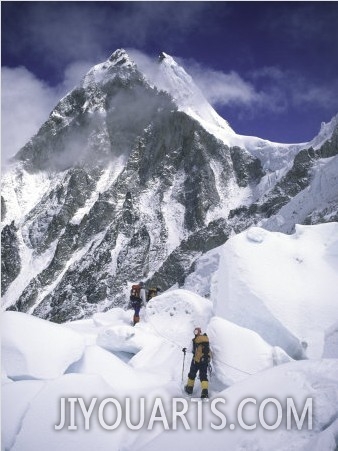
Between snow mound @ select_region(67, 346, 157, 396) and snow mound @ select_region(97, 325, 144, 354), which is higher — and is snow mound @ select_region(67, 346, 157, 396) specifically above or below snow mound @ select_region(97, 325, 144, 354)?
below

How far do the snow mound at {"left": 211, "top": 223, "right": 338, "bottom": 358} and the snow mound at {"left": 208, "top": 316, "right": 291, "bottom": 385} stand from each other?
152cm

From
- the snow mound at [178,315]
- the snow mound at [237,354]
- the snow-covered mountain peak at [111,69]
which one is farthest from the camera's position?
the snow-covered mountain peak at [111,69]

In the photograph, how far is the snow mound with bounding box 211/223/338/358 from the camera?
11891 mm

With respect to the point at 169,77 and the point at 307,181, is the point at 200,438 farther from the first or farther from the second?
the point at 169,77

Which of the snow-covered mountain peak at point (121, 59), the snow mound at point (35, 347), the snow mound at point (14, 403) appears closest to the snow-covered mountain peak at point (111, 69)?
the snow-covered mountain peak at point (121, 59)

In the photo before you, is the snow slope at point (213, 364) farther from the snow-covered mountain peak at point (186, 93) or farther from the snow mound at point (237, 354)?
the snow-covered mountain peak at point (186, 93)

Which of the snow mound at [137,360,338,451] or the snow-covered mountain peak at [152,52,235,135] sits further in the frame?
the snow-covered mountain peak at [152,52,235,135]

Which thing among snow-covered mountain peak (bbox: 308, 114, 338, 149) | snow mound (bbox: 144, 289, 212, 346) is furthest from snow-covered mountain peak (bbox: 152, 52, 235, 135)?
snow mound (bbox: 144, 289, 212, 346)

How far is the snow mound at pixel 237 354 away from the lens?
391 inches

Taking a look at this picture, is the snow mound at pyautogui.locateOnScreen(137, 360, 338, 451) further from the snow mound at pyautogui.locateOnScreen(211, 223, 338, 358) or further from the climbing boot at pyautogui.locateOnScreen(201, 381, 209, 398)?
the snow mound at pyautogui.locateOnScreen(211, 223, 338, 358)

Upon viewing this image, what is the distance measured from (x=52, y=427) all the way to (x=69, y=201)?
12346 centimetres

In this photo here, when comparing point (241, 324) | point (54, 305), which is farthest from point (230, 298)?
point (54, 305)

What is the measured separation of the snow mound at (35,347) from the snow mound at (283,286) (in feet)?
15.0

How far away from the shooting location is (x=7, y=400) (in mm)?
7488
